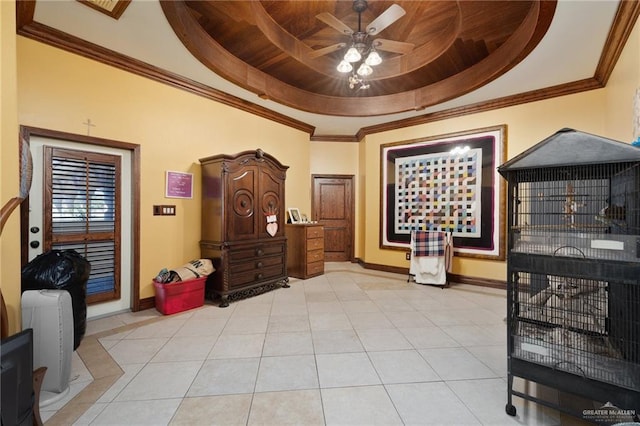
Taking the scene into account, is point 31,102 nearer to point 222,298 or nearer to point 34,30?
point 34,30

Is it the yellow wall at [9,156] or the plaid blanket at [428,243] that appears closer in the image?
the yellow wall at [9,156]

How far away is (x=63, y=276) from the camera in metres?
2.28

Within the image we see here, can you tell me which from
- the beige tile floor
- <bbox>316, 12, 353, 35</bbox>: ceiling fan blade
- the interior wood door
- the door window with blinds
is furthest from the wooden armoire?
the interior wood door

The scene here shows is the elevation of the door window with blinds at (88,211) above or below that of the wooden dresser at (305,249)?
above

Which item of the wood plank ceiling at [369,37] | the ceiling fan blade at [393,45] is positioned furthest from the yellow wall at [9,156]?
the ceiling fan blade at [393,45]

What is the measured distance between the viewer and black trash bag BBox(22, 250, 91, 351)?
2.22 m

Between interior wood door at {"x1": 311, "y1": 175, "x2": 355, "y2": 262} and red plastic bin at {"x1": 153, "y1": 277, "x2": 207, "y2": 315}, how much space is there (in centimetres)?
329

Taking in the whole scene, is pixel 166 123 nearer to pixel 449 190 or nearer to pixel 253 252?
pixel 253 252

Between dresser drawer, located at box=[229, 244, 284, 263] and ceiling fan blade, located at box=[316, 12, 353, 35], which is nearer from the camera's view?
ceiling fan blade, located at box=[316, 12, 353, 35]

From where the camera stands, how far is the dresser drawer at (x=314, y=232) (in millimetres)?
4891

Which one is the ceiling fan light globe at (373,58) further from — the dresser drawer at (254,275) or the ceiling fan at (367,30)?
the dresser drawer at (254,275)

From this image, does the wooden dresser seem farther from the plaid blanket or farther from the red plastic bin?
the red plastic bin

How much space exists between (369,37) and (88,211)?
11.8ft

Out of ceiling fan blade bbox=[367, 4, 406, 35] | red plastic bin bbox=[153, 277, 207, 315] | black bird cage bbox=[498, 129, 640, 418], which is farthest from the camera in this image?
red plastic bin bbox=[153, 277, 207, 315]
